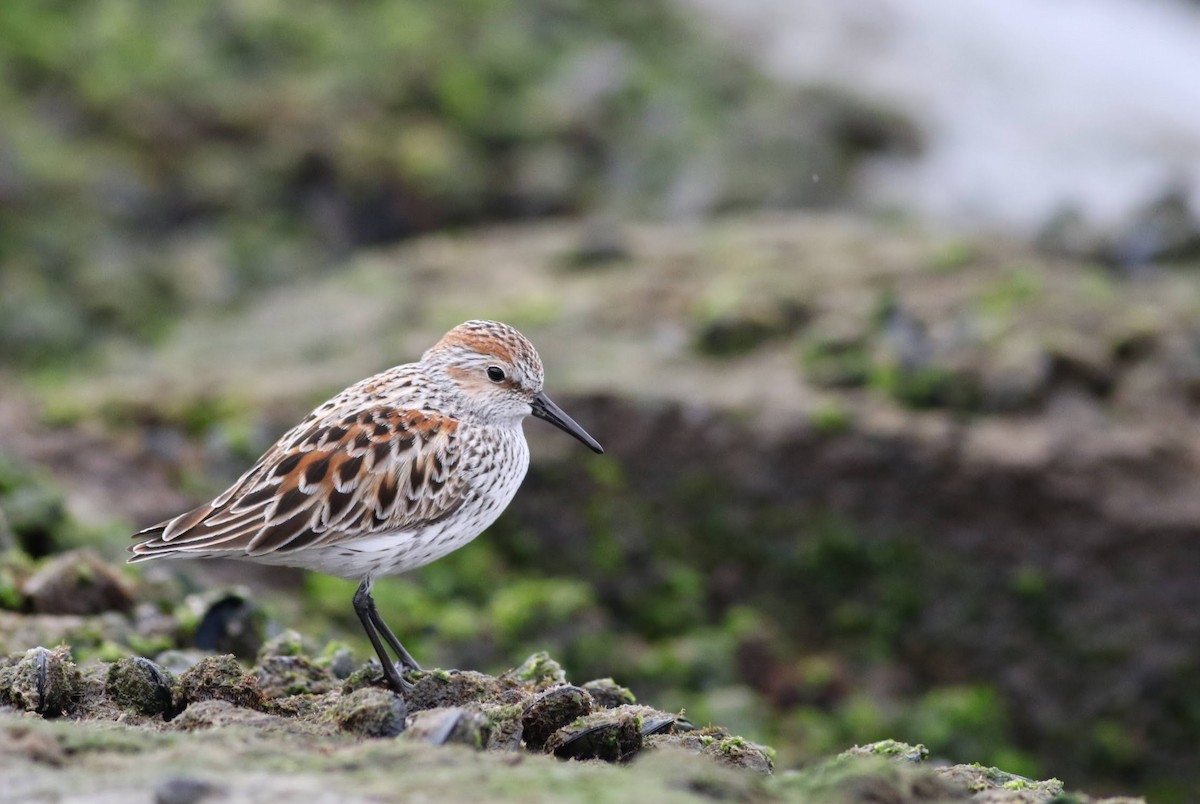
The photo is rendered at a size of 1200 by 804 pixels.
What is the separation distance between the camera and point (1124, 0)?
1013 inches

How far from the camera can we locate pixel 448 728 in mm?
5707

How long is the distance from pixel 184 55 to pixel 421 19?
10.8 ft

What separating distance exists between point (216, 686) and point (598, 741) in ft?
5.92

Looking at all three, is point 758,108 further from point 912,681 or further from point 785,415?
point 912,681

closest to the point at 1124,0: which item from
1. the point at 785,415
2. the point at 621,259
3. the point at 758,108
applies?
the point at 758,108

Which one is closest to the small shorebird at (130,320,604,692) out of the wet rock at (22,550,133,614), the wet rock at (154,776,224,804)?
the wet rock at (22,550,133,614)

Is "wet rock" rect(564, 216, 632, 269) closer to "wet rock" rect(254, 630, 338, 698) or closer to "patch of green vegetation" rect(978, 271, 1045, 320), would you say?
"patch of green vegetation" rect(978, 271, 1045, 320)

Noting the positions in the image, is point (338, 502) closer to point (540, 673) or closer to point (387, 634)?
point (387, 634)

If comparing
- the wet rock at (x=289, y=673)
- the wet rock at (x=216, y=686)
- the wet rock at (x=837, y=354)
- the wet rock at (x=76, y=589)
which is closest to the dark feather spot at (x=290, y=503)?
the wet rock at (x=289, y=673)

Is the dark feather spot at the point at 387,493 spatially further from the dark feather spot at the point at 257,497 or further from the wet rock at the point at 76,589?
the wet rock at the point at 76,589

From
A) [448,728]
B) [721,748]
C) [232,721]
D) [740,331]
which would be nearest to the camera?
[448,728]

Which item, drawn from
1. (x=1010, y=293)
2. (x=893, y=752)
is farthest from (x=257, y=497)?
(x=1010, y=293)

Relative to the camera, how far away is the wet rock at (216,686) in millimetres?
6574

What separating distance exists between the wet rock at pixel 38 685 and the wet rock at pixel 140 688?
0.69 ft
